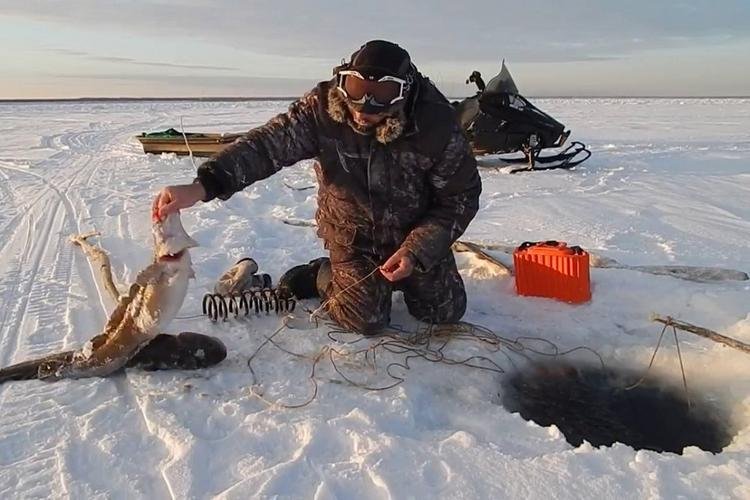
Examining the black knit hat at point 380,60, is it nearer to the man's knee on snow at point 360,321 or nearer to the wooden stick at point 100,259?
the man's knee on snow at point 360,321

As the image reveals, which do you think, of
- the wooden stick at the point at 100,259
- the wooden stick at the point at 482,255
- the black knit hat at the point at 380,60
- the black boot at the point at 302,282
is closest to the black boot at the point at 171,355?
the black boot at the point at 302,282

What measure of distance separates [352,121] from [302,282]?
1.23 m

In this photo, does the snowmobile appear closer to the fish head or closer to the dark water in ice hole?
the dark water in ice hole

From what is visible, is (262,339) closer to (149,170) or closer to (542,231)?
(542,231)

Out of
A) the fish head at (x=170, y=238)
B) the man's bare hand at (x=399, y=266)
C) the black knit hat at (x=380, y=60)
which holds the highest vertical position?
the black knit hat at (x=380, y=60)

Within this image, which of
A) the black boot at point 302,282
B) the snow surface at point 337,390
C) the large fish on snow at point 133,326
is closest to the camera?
the snow surface at point 337,390

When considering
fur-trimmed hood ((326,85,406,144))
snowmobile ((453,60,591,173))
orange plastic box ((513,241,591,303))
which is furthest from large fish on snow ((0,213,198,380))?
snowmobile ((453,60,591,173))

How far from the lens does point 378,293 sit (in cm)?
366

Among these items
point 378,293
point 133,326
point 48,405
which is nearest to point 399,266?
point 378,293

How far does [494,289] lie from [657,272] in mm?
1114

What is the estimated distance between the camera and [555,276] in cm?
406

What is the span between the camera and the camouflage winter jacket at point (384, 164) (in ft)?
11.0

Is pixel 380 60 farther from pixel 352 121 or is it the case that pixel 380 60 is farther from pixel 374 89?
pixel 352 121

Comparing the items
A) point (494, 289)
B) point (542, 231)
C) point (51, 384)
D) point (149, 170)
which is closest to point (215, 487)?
point (51, 384)
